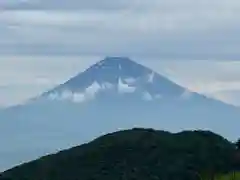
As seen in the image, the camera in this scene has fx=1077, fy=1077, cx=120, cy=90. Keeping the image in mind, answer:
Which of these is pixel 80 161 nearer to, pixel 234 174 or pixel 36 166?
pixel 36 166

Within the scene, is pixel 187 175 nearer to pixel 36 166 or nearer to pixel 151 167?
pixel 151 167

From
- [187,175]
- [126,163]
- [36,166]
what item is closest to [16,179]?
[36,166]

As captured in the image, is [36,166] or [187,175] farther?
[36,166]

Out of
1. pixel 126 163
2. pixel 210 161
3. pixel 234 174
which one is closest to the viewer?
pixel 234 174

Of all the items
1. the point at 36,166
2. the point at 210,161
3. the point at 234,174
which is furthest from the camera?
the point at 36,166

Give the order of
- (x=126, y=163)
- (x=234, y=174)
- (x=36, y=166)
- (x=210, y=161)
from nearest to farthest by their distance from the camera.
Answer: (x=234, y=174) → (x=210, y=161) → (x=126, y=163) → (x=36, y=166)

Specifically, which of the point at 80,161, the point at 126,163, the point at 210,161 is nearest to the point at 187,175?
the point at 210,161
